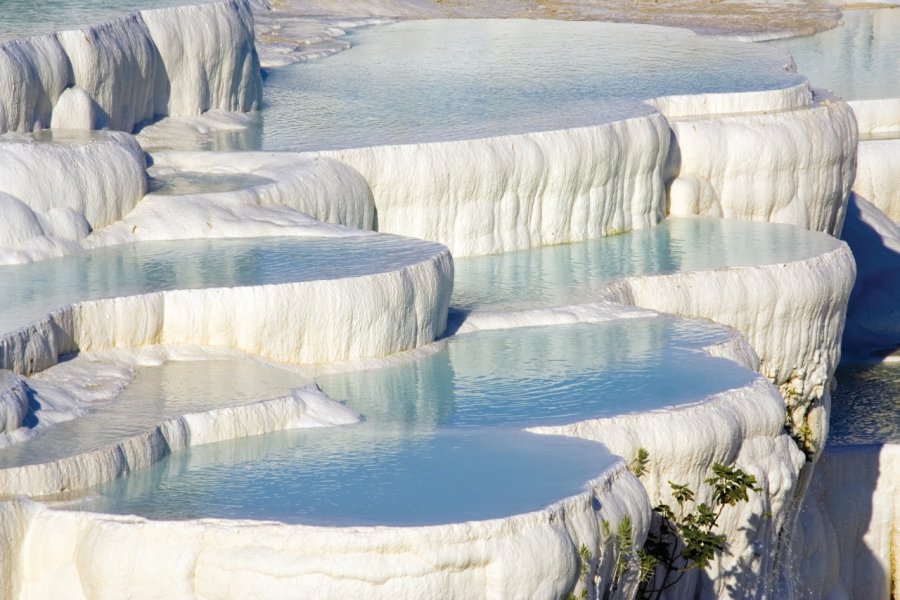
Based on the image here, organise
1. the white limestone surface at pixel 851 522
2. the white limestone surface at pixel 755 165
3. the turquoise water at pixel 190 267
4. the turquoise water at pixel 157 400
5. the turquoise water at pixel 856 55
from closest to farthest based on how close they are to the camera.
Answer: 1. the turquoise water at pixel 157 400
2. the turquoise water at pixel 190 267
3. the white limestone surface at pixel 851 522
4. the white limestone surface at pixel 755 165
5. the turquoise water at pixel 856 55

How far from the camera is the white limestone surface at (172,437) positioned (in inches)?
300

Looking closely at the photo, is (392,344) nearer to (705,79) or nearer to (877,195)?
(705,79)

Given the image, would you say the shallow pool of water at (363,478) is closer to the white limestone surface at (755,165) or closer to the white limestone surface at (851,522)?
the white limestone surface at (851,522)

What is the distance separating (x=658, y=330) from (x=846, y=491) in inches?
142

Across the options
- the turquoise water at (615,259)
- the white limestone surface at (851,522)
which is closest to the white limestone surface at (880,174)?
the turquoise water at (615,259)

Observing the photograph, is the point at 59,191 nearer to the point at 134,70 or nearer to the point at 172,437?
the point at 134,70

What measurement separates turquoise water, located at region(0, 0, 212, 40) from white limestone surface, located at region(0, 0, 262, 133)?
220 mm

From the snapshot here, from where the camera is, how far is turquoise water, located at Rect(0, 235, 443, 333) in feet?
31.3

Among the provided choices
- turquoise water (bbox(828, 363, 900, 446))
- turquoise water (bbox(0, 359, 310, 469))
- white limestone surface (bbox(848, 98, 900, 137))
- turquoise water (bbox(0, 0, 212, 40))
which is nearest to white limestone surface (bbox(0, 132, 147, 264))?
turquoise water (bbox(0, 0, 212, 40))

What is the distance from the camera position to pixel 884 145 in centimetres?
1839

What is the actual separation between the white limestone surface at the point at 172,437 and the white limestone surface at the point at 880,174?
35.3 ft

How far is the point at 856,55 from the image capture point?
23.1m

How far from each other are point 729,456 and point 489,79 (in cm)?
795

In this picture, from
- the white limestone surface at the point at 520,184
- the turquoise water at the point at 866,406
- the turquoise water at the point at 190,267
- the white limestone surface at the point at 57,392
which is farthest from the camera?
the turquoise water at the point at 866,406
